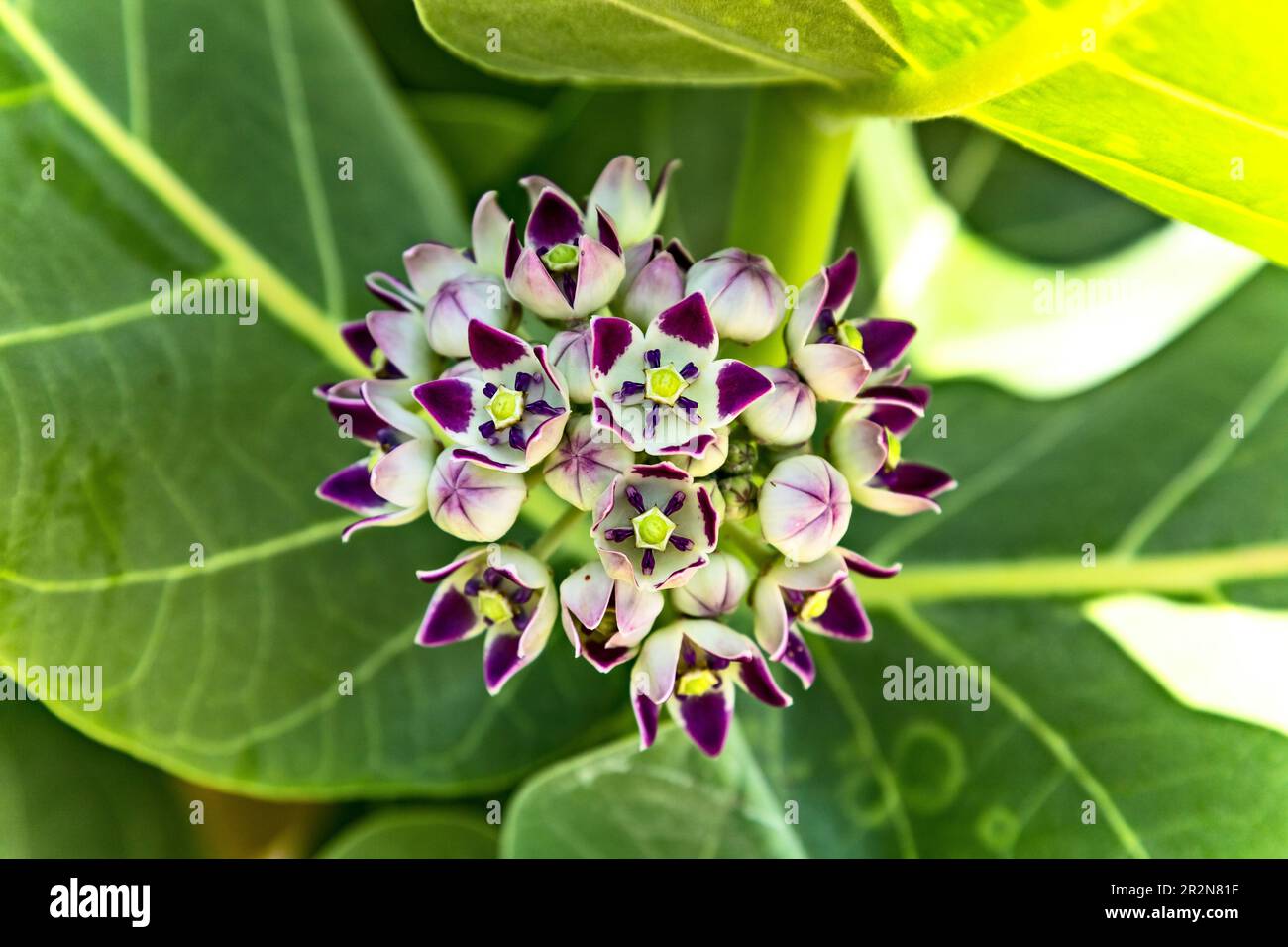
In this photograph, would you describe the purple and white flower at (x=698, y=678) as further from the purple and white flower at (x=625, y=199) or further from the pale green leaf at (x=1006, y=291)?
the pale green leaf at (x=1006, y=291)

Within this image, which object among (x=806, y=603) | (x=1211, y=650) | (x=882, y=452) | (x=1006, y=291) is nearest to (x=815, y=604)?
(x=806, y=603)

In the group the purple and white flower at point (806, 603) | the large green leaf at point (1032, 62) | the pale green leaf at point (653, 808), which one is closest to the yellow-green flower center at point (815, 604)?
the purple and white flower at point (806, 603)

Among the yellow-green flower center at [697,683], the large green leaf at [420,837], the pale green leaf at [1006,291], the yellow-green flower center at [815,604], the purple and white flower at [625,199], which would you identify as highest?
the pale green leaf at [1006,291]

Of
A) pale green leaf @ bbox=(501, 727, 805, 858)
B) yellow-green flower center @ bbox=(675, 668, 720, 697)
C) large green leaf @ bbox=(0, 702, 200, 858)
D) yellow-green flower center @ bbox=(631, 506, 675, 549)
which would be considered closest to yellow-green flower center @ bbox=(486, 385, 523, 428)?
yellow-green flower center @ bbox=(631, 506, 675, 549)

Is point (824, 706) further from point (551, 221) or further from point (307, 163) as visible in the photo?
point (307, 163)

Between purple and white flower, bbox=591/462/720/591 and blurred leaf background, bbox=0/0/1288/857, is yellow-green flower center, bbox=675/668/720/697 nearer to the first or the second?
purple and white flower, bbox=591/462/720/591
